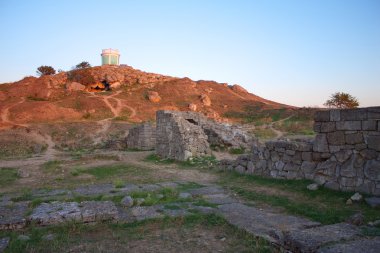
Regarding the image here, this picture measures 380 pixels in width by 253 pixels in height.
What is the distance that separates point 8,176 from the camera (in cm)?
1219

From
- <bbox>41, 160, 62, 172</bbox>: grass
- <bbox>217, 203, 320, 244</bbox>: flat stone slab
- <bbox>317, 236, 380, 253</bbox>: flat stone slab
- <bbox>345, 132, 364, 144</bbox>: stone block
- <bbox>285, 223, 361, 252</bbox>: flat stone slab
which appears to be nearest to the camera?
<bbox>317, 236, 380, 253</bbox>: flat stone slab

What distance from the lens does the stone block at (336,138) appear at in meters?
7.99

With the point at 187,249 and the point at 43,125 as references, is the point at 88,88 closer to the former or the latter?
the point at 43,125

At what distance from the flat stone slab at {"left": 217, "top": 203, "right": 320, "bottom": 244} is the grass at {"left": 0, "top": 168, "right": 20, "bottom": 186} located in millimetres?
7946

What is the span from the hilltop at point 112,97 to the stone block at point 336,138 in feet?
95.3

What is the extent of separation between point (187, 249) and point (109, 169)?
30.5ft

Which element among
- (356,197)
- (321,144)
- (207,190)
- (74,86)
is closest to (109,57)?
(74,86)

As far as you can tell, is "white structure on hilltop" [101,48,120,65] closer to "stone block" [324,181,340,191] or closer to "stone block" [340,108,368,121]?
"stone block" [340,108,368,121]

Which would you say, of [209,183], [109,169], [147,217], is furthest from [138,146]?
[147,217]

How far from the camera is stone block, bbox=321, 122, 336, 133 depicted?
27.0 ft

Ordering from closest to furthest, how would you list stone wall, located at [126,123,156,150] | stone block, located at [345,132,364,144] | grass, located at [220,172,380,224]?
grass, located at [220,172,380,224]
stone block, located at [345,132,364,144]
stone wall, located at [126,123,156,150]

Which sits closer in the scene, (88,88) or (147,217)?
(147,217)

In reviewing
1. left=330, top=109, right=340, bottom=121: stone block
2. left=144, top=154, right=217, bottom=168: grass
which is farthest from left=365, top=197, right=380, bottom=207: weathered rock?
left=144, top=154, right=217, bottom=168: grass

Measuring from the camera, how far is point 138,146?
73.4 feet
